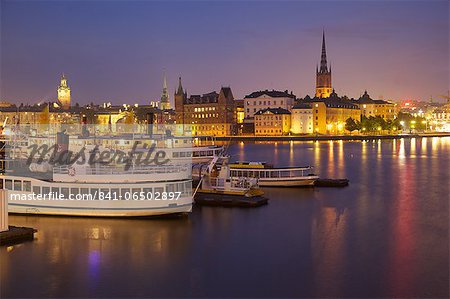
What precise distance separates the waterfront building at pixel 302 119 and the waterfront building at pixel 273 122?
1.02 metres

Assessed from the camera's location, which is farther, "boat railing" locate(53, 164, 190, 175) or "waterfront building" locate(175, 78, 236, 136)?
"waterfront building" locate(175, 78, 236, 136)

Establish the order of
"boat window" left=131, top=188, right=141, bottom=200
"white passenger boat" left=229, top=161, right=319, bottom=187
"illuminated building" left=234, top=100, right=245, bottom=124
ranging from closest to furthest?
"boat window" left=131, top=188, right=141, bottom=200 → "white passenger boat" left=229, top=161, right=319, bottom=187 → "illuminated building" left=234, top=100, right=245, bottom=124

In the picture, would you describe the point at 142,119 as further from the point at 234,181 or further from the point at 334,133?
the point at 234,181

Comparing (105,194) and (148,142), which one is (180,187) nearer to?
(105,194)

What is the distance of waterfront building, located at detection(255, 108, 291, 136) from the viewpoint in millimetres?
87500

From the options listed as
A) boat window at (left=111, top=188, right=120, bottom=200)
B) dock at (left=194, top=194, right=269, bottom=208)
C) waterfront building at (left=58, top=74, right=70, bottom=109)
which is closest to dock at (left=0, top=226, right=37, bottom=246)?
boat window at (left=111, top=188, right=120, bottom=200)

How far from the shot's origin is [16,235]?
49.5 feet

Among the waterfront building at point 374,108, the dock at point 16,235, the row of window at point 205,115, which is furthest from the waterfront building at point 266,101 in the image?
the dock at point 16,235

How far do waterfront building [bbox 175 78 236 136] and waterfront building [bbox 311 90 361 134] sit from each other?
14.3m

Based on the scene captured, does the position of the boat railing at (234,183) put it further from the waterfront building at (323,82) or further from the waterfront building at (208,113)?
the waterfront building at (323,82)

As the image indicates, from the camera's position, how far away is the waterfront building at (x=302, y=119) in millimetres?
88375

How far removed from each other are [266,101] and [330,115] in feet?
36.5

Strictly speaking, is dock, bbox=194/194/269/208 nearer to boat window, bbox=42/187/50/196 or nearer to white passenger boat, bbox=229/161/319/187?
white passenger boat, bbox=229/161/319/187

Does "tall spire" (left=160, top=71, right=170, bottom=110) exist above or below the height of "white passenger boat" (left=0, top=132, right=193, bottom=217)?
above
